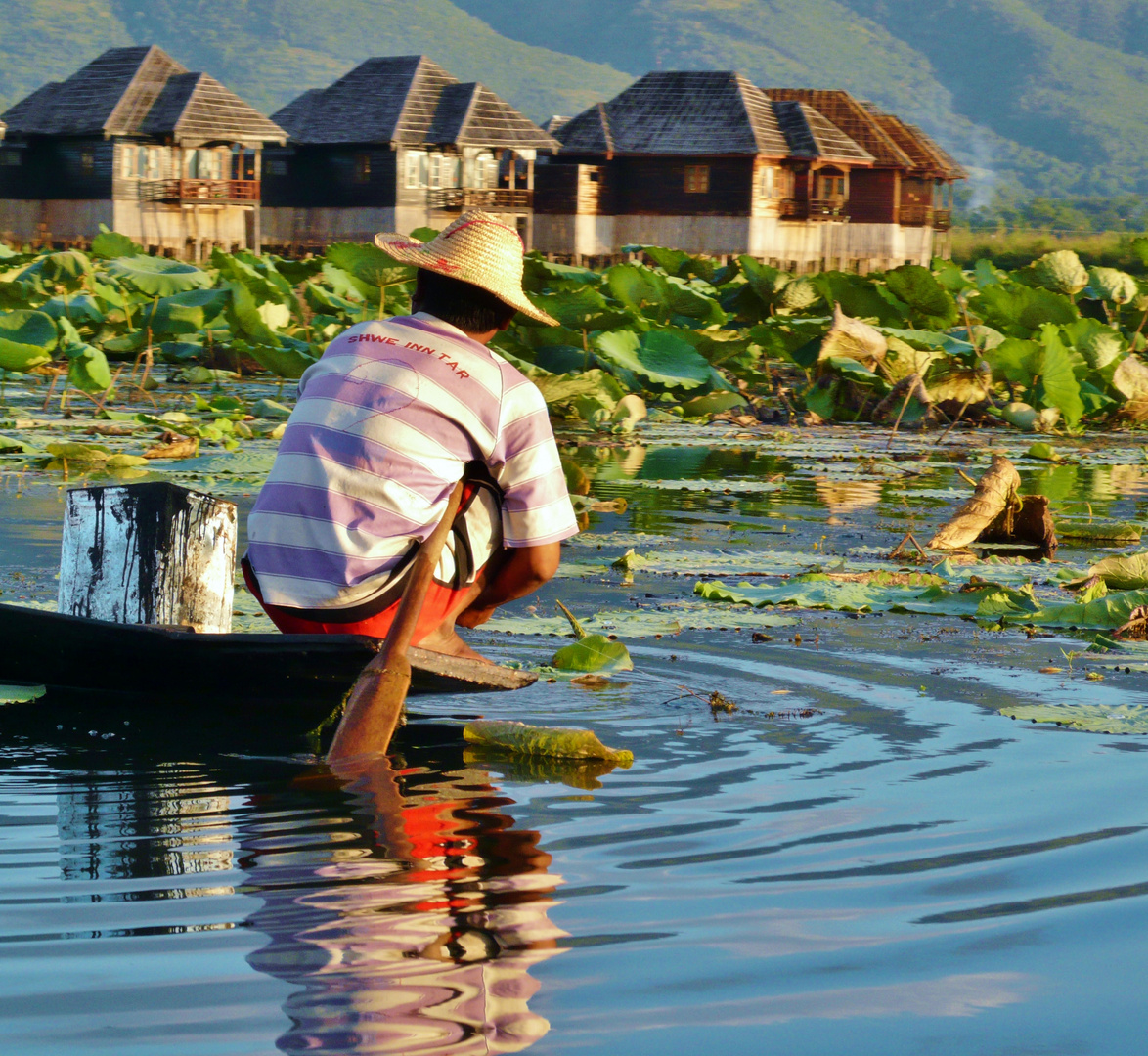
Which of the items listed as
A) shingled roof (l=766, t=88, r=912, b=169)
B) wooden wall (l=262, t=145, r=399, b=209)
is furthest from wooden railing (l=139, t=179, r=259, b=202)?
shingled roof (l=766, t=88, r=912, b=169)

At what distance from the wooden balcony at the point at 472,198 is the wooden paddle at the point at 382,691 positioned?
34647mm

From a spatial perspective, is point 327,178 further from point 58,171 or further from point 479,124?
point 58,171

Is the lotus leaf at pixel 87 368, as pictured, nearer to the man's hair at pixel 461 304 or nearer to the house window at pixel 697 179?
the man's hair at pixel 461 304

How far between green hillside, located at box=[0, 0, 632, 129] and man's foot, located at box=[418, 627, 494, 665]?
17194 centimetres

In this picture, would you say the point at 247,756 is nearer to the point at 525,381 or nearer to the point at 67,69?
the point at 525,381

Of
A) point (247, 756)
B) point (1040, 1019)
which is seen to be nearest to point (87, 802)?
point (247, 756)

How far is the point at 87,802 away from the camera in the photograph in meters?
3.11

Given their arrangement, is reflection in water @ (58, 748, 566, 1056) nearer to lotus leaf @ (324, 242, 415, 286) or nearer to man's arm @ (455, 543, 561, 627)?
man's arm @ (455, 543, 561, 627)

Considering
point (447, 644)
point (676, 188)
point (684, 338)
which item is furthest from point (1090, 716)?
point (676, 188)

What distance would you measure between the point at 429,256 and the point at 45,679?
4.22ft

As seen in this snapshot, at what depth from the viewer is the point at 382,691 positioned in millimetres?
3266

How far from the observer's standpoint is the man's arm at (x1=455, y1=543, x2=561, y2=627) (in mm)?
3688

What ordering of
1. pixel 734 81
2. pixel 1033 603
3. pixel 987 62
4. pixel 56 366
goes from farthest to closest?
pixel 987 62, pixel 734 81, pixel 56 366, pixel 1033 603

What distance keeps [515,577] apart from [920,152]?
4391cm
